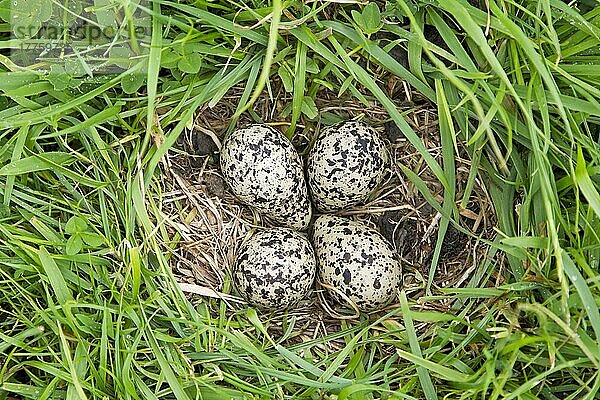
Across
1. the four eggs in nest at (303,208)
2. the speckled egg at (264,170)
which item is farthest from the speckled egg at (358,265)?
the speckled egg at (264,170)

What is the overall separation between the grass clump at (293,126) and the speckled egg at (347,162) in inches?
3.4

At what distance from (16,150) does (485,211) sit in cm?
116

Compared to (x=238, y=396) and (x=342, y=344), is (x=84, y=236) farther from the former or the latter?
(x=342, y=344)

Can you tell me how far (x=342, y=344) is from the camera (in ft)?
6.15

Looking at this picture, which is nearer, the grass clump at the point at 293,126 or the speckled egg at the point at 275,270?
the grass clump at the point at 293,126

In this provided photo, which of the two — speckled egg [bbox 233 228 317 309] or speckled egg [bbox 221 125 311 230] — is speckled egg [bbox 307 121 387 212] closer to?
speckled egg [bbox 221 125 311 230]

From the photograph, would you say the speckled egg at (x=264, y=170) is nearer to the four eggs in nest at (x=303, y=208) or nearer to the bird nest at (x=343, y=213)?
the four eggs in nest at (x=303, y=208)

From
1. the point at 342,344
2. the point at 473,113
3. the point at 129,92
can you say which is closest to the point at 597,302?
the point at 473,113

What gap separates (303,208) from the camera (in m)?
1.86

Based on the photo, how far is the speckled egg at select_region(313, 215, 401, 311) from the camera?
1.78 metres

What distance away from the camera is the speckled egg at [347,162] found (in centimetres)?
177

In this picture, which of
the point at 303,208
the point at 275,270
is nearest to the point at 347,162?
the point at 303,208

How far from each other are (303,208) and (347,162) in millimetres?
181

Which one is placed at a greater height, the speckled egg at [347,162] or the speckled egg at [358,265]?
the speckled egg at [347,162]
